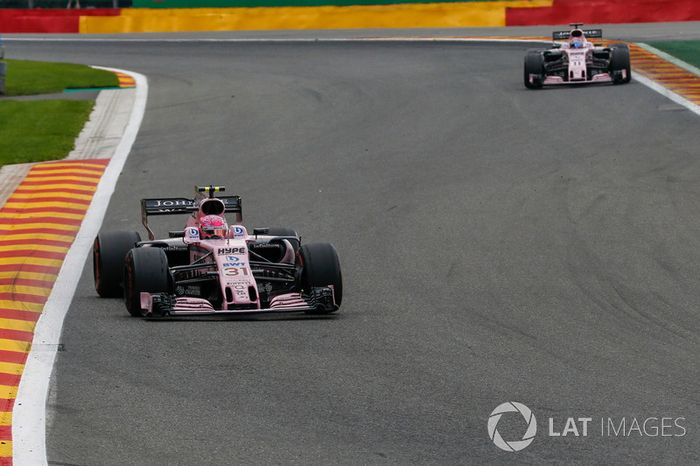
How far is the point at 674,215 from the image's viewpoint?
53.8 feet

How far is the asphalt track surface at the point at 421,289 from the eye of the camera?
334 inches

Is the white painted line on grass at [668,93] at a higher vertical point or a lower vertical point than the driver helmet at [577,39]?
lower

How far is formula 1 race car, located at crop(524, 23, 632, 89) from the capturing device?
26750mm

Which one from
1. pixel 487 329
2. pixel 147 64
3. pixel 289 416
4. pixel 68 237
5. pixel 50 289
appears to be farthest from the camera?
pixel 147 64

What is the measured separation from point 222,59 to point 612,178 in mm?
16818

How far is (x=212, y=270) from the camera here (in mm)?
12117

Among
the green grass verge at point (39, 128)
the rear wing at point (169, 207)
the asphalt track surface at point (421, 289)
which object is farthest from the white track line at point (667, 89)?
the rear wing at point (169, 207)

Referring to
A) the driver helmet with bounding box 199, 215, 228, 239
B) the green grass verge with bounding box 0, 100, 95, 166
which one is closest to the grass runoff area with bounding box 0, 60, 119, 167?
the green grass verge with bounding box 0, 100, 95, 166

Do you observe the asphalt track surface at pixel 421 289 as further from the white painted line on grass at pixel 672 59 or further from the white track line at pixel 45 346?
the white painted line on grass at pixel 672 59

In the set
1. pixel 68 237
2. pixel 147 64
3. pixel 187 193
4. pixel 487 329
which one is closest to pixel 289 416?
pixel 487 329

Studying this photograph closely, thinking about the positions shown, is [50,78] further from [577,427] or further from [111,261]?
[577,427]

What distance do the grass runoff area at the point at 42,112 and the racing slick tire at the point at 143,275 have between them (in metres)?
9.55

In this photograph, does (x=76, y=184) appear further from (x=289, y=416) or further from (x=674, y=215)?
(x=289, y=416)

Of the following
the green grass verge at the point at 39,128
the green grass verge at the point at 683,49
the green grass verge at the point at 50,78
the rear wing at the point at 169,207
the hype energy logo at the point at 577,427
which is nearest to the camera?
the hype energy logo at the point at 577,427
